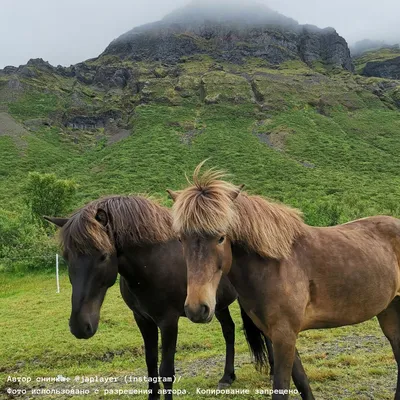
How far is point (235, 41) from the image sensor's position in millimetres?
143750

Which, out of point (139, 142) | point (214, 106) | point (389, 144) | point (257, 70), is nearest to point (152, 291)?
point (139, 142)

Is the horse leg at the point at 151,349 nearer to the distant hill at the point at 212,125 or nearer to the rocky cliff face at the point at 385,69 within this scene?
the distant hill at the point at 212,125

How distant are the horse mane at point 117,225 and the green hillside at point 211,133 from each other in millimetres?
19843

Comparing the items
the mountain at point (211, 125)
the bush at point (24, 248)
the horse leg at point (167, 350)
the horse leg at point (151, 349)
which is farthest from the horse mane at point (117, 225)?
the mountain at point (211, 125)

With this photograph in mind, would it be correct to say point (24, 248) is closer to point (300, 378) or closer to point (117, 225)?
point (117, 225)

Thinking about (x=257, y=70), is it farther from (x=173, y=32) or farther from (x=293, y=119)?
(x=173, y=32)

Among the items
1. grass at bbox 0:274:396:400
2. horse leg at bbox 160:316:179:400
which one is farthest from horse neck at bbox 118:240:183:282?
grass at bbox 0:274:396:400

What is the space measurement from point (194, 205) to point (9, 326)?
9.02 meters

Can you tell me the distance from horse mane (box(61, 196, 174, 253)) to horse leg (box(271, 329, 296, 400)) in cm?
178

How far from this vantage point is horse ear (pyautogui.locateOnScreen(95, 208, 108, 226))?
400 cm

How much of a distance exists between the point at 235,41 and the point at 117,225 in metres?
153

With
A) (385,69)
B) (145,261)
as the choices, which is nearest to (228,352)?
(145,261)

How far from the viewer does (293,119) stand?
2965 inches

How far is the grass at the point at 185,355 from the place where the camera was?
533 centimetres
